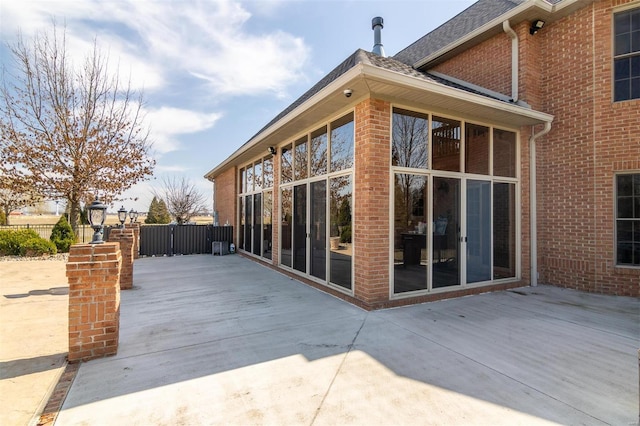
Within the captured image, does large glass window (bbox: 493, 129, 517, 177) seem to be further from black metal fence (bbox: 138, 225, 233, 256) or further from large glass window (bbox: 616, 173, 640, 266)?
black metal fence (bbox: 138, 225, 233, 256)

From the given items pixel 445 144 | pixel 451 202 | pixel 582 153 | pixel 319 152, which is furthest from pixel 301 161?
pixel 582 153

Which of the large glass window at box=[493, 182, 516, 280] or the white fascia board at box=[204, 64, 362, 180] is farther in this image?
the large glass window at box=[493, 182, 516, 280]

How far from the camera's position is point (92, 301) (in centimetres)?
305

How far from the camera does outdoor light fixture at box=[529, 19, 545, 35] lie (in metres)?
6.30

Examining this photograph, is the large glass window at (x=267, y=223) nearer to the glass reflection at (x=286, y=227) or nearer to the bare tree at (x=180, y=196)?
the glass reflection at (x=286, y=227)

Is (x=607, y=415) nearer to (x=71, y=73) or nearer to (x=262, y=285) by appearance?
(x=262, y=285)

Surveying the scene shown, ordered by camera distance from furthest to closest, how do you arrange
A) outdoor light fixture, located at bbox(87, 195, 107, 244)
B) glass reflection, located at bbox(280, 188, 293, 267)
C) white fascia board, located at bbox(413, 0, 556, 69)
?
glass reflection, located at bbox(280, 188, 293, 267), white fascia board, located at bbox(413, 0, 556, 69), outdoor light fixture, located at bbox(87, 195, 107, 244)

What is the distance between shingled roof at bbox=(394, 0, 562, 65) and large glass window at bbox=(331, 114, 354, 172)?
165 inches

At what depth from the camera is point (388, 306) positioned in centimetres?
482

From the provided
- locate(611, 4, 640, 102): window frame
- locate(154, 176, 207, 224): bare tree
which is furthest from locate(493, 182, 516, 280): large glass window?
locate(154, 176, 207, 224): bare tree

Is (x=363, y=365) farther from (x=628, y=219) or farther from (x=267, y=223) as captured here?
(x=267, y=223)

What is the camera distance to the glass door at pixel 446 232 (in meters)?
5.35

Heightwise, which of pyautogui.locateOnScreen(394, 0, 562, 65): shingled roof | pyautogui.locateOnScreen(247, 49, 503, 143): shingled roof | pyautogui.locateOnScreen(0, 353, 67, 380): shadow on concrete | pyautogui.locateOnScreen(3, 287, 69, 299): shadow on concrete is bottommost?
pyautogui.locateOnScreen(3, 287, 69, 299): shadow on concrete

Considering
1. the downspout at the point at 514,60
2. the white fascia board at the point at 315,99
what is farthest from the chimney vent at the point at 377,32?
the white fascia board at the point at 315,99
